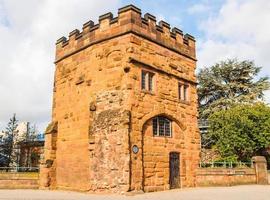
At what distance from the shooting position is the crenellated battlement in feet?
50.6

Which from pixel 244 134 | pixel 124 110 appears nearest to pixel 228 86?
pixel 244 134

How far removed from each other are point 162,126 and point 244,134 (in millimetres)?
9736

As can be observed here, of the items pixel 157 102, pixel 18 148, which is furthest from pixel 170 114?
pixel 18 148

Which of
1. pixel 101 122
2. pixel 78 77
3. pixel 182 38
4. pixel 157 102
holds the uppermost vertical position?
pixel 182 38

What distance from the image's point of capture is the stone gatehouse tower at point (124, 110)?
47.8 feet

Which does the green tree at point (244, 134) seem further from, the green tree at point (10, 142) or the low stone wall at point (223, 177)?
the green tree at point (10, 142)

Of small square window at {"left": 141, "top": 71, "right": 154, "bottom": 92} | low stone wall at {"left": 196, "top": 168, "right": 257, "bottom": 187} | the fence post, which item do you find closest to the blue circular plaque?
small square window at {"left": 141, "top": 71, "right": 154, "bottom": 92}

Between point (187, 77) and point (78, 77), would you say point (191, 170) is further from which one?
point (78, 77)

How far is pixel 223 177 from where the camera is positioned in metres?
18.5

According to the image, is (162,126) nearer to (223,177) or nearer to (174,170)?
(174,170)

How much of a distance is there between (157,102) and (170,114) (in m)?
1.14

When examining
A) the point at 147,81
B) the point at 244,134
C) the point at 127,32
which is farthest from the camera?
the point at 244,134

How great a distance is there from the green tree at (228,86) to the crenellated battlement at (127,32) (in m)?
14.7

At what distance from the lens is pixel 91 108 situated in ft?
51.4
